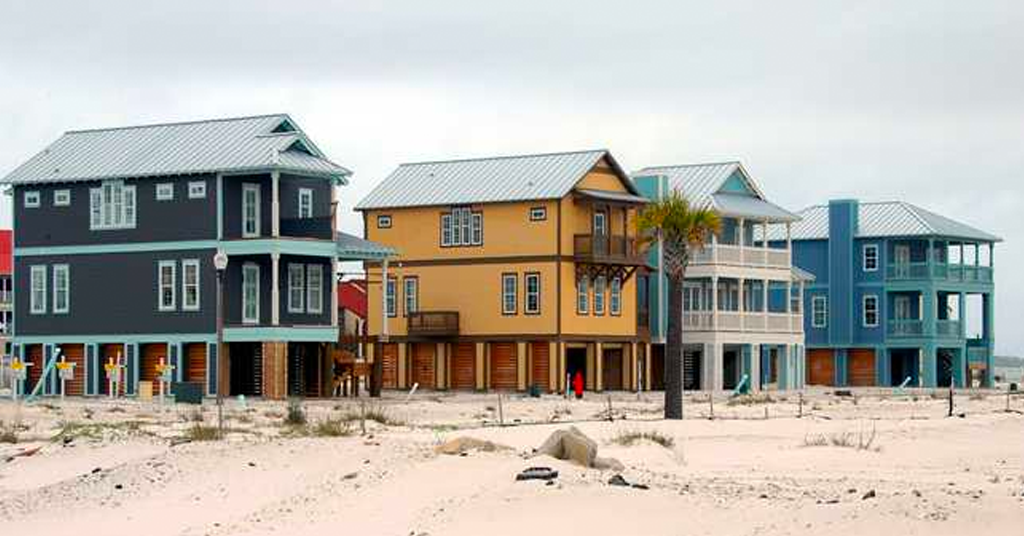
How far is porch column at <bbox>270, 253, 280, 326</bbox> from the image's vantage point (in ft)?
193

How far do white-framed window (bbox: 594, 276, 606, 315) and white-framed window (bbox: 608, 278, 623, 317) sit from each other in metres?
0.45

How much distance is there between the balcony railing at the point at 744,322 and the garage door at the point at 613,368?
3.79 meters

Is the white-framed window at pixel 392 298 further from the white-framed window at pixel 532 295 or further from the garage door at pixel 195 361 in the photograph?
the garage door at pixel 195 361

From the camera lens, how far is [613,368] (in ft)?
239

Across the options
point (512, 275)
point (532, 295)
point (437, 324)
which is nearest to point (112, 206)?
point (437, 324)

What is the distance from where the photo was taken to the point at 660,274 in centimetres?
7462

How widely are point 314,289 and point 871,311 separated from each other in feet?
110

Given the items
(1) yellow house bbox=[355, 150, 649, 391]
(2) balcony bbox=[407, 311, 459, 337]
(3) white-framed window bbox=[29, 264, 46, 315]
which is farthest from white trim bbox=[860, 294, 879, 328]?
(3) white-framed window bbox=[29, 264, 46, 315]

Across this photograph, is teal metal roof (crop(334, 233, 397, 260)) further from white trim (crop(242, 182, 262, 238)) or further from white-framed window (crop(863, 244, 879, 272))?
white-framed window (crop(863, 244, 879, 272))

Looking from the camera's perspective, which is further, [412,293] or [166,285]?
[412,293]

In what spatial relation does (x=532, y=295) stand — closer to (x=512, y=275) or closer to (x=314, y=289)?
(x=512, y=275)

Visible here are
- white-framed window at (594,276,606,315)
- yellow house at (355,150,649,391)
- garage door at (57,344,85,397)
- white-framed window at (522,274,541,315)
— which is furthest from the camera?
white-framed window at (594,276,606,315)

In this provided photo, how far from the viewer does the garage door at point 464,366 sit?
70625mm

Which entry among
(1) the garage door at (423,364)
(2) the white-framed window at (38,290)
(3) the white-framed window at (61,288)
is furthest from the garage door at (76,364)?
(1) the garage door at (423,364)
